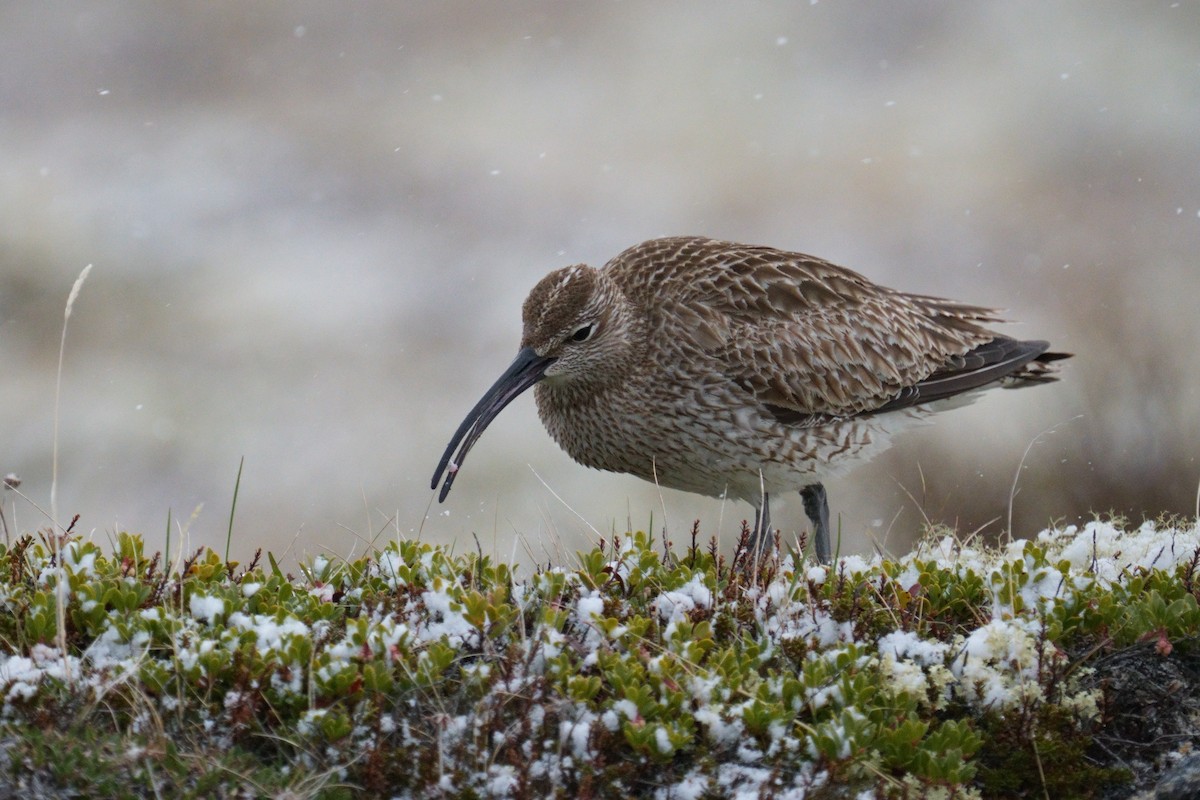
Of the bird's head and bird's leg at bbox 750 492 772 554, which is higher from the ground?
the bird's head

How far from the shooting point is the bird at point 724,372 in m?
7.52

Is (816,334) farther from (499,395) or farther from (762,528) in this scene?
(499,395)

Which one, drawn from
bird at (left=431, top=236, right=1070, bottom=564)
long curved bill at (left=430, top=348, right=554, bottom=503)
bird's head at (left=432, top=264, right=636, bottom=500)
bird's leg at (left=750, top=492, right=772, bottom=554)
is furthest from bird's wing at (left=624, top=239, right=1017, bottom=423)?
long curved bill at (left=430, top=348, right=554, bottom=503)

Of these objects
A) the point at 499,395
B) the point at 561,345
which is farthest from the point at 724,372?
the point at 499,395

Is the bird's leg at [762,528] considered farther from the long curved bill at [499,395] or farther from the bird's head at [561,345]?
the long curved bill at [499,395]

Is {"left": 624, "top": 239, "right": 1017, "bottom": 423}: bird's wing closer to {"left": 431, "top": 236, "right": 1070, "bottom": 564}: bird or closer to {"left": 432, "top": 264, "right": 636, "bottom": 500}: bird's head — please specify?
{"left": 431, "top": 236, "right": 1070, "bottom": 564}: bird

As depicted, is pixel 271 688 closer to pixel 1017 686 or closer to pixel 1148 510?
pixel 1017 686

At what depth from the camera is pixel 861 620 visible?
15.4ft

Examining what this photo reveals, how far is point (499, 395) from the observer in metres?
7.52

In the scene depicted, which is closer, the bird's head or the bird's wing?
the bird's head

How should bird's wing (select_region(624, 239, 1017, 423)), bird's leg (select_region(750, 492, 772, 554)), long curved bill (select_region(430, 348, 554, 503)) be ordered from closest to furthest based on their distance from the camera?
bird's leg (select_region(750, 492, 772, 554))
long curved bill (select_region(430, 348, 554, 503))
bird's wing (select_region(624, 239, 1017, 423))

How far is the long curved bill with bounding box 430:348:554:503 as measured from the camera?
7.49 metres

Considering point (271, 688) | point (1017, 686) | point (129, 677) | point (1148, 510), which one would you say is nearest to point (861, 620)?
point (1017, 686)

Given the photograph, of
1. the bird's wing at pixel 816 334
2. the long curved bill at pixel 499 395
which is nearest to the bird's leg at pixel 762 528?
the bird's wing at pixel 816 334
